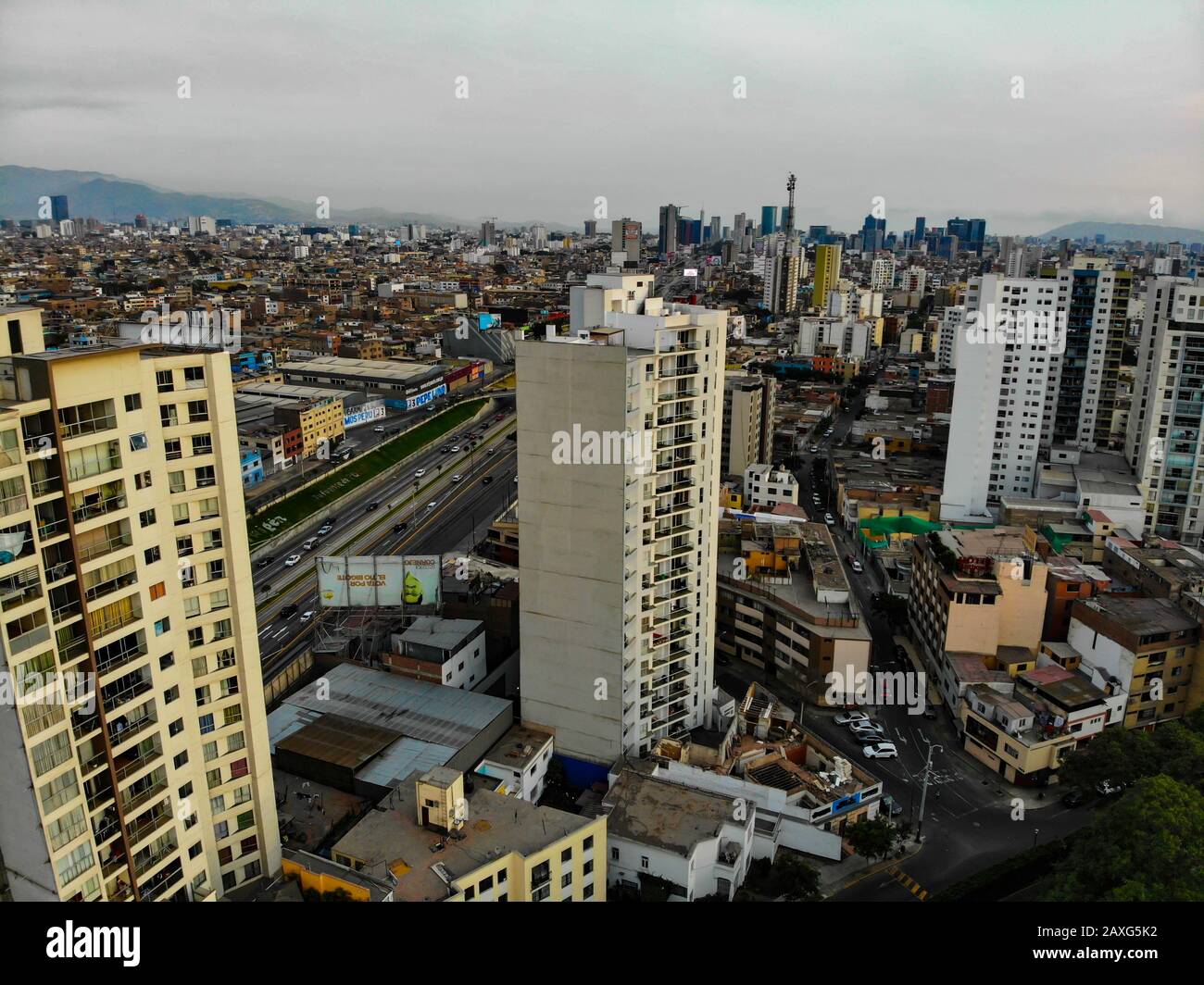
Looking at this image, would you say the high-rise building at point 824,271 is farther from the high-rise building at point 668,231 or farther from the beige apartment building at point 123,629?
the beige apartment building at point 123,629

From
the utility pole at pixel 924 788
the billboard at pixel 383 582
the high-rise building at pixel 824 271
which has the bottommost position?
the utility pole at pixel 924 788

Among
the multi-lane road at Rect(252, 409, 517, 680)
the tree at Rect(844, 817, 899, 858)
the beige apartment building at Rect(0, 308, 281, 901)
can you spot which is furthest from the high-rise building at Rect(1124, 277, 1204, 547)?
the beige apartment building at Rect(0, 308, 281, 901)

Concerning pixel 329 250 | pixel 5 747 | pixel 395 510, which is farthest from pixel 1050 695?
pixel 329 250

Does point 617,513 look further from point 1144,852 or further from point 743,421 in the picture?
point 743,421

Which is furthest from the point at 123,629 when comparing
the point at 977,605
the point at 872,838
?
the point at 977,605

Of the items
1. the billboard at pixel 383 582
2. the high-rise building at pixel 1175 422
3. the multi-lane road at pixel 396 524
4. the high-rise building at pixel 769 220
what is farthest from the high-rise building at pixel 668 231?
the billboard at pixel 383 582
